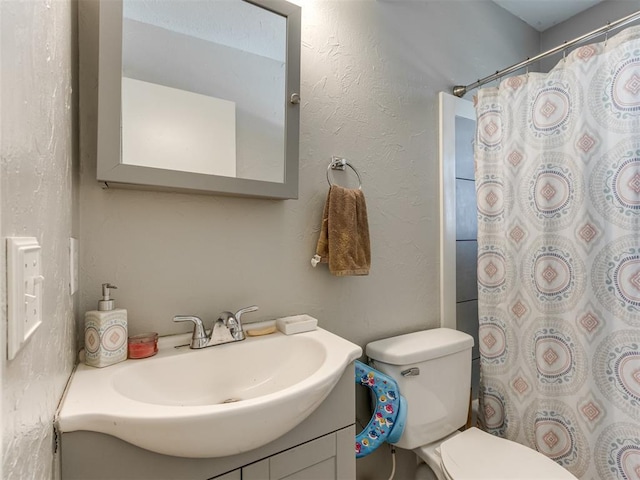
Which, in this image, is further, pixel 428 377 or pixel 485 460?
pixel 428 377

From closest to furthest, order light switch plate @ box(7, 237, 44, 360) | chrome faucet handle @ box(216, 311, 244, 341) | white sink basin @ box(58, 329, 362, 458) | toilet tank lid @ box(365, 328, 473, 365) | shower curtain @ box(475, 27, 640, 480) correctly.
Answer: light switch plate @ box(7, 237, 44, 360) → white sink basin @ box(58, 329, 362, 458) → chrome faucet handle @ box(216, 311, 244, 341) → shower curtain @ box(475, 27, 640, 480) → toilet tank lid @ box(365, 328, 473, 365)

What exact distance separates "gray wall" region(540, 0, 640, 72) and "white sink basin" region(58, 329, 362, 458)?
222 cm

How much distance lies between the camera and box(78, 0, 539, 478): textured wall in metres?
0.90

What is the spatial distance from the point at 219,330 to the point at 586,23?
8.17 feet

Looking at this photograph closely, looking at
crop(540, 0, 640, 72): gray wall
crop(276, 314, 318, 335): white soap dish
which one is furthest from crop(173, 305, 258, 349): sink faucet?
crop(540, 0, 640, 72): gray wall

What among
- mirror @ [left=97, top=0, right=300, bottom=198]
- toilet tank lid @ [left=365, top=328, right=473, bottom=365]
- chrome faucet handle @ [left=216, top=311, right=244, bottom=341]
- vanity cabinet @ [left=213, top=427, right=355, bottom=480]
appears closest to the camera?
vanity cabinet @ [left=213, top=427, right=355, bottom=480]

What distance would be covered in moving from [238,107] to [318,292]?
68 centimetres

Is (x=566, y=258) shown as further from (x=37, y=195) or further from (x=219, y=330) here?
(x=37, y=195)

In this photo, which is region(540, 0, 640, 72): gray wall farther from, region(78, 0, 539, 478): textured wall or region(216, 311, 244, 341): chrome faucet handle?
region(216, 311, 244, 341): chrome faucet handle

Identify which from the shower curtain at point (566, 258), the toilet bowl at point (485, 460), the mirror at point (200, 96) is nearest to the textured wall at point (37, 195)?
the mirror at point (200, 96)

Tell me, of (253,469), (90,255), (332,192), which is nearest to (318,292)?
(332,192)

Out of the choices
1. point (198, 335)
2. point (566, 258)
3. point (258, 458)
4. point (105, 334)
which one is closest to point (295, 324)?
point (198, 335)

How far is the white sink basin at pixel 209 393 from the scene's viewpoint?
22.4 inches

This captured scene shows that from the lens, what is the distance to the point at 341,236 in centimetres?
116
